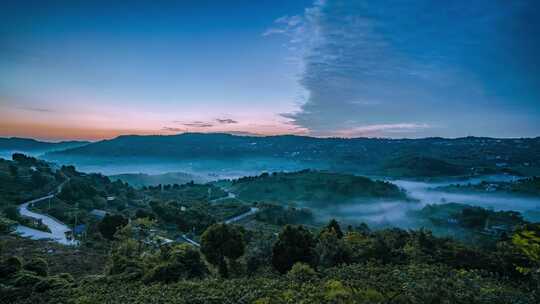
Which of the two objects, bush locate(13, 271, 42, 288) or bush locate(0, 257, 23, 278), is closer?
bush locate(13, 271, 42, 288)

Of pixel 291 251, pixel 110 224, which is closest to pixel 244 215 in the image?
pixel 110 224

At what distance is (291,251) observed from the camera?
20281 millimetres

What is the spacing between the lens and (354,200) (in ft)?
429

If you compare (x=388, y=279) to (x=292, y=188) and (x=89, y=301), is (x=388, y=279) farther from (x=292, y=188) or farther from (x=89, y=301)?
(x=292, y=188)

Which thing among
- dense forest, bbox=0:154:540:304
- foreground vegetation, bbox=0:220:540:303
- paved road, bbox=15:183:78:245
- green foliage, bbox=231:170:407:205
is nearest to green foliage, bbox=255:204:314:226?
green foliage, bbox=231:170:407:205

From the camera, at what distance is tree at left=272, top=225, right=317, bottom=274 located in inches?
796

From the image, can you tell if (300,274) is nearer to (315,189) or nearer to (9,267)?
(9,267)

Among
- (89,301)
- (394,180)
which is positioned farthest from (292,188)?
(89,301)

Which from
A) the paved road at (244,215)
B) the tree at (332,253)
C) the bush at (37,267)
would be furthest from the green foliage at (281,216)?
the bush at (37,267)

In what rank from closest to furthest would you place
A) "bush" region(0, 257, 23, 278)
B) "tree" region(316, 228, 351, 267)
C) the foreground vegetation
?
the foreground vegetation, "bush" region(0, 257, 23, 278), "tree" region(316, 228, 351, 267)

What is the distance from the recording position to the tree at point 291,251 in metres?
20.2

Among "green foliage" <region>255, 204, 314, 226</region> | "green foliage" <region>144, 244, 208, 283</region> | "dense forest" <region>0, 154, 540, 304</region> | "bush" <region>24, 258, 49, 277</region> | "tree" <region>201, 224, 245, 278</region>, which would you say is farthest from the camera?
"green foliage" <region>255, 204, 314, 226</region>

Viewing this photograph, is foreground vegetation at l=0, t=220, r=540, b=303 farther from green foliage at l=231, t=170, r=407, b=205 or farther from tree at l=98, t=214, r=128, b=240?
green foliage at l=231, t=170, r=407, b=205

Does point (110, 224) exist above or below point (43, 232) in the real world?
above
